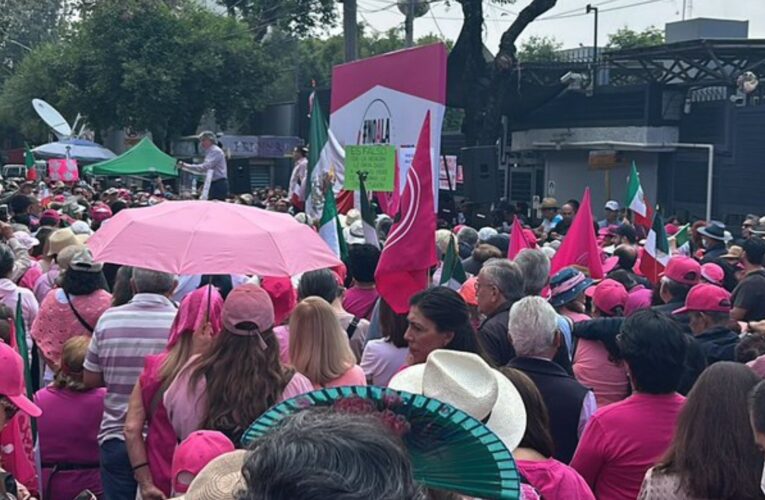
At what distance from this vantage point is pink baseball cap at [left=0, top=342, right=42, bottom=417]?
131 inches

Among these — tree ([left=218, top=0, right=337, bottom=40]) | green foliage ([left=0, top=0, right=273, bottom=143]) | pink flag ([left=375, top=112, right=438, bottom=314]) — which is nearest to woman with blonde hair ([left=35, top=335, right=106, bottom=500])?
pink flag ([left=375, top=112, right=438, bottom=314])

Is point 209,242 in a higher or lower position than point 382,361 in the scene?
higher

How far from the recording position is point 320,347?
433cm

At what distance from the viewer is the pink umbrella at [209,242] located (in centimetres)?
486

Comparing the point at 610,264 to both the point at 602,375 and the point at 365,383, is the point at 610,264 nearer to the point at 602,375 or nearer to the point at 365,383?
the point at 602,375

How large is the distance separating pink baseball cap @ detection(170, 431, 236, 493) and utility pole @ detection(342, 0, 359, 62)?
59.8ft

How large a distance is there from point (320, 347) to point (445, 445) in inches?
91.2

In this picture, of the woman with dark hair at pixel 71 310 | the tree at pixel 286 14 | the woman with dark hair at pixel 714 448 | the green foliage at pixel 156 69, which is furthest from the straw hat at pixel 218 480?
the tree at pixel 286 14

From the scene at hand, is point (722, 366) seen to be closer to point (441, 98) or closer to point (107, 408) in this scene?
point (107, 408)

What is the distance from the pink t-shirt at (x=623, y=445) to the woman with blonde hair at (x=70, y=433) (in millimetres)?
2121

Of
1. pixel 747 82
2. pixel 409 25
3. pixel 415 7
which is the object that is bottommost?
pixel 747 82

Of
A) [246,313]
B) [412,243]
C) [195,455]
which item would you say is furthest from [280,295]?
[195,455]

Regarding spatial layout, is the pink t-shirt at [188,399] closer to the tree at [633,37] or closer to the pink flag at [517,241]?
the pink flag at [517,241]

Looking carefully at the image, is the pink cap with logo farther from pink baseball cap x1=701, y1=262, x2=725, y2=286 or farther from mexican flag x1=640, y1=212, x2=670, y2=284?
mexican flag x1=640, y1=212, x2=670, y2=284
